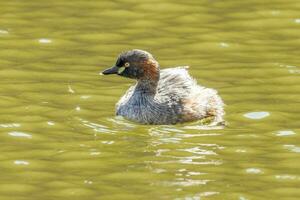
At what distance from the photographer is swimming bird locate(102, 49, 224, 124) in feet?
46.2

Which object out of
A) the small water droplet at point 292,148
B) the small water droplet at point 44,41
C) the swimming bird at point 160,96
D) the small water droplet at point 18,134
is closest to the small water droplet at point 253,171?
the small water droplet at point 292,148

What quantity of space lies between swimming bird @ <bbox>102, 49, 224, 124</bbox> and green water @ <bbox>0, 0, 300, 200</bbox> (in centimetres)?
20

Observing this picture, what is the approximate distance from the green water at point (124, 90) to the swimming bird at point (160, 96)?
195mm

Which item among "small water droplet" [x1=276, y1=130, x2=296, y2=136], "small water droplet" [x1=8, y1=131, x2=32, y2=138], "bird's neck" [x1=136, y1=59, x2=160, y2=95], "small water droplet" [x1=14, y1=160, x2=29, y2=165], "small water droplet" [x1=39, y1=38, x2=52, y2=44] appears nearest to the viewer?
"small water droplet" [x1=14, y1=160, x2=29, y2=165]

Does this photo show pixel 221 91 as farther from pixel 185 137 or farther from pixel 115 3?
pixel 115 3

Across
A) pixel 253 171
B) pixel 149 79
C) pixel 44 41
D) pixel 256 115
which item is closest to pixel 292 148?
pixel 253 171

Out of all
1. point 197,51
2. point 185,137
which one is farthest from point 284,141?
point 197,51

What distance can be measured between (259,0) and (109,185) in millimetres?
7639

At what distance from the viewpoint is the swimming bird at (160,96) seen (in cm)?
1407

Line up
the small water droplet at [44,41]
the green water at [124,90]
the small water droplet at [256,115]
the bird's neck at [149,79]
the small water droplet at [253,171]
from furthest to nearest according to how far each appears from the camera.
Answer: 1. the small water droplet at [44,41]
2. the bird's neck at [149,79]
3. the small water droplet at [256,115]
4. the small water droplet at [253,171]
5. the green water at [124,90]

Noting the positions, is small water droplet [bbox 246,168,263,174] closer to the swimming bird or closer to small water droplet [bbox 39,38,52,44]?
the swimming bird

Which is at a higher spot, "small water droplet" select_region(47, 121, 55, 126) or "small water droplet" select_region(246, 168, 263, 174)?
"small water droplet" select_region(47, 121, 55, 126)

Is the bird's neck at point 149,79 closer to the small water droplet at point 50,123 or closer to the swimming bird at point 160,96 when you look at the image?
the swimming bird at point 160,96

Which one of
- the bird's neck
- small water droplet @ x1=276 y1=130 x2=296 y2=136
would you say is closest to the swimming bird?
the bird's neck
